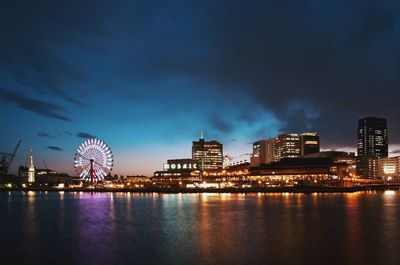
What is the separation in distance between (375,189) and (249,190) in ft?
232

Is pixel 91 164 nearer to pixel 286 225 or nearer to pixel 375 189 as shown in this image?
pixel 286 225

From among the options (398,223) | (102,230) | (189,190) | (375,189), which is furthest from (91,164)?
(375,189)

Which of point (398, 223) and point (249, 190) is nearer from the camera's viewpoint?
point (398, 223)

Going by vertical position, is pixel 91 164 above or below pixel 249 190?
above

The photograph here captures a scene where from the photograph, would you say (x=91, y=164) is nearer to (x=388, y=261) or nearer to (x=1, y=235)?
(x=1, y=235)

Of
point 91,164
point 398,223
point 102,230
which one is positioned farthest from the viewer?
point 91,164

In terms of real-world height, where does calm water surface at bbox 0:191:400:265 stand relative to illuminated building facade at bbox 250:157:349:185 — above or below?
below

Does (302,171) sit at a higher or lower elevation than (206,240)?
higher

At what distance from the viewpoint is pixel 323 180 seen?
16750 centimetres

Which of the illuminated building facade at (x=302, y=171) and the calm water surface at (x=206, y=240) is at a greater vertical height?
the illuminated building facade at (x=302, y=171)

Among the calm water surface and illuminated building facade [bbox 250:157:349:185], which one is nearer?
the calm water surface

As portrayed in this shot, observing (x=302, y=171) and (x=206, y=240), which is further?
(x=302, y=171)

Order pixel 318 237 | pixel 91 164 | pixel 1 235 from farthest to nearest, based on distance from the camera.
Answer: pixel 91 164
pixel 1 235
pixel 318 237

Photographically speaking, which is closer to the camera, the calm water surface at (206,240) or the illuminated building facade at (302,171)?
the calm water surface at (206,240)
